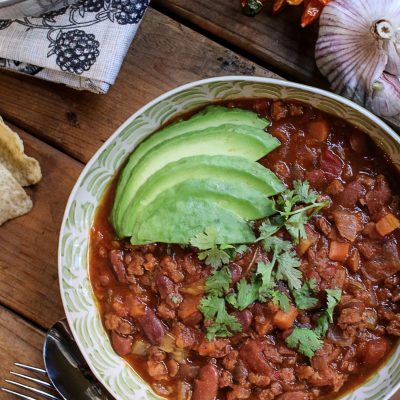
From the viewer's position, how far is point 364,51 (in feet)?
11.3

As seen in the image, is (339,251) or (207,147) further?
(339,251)

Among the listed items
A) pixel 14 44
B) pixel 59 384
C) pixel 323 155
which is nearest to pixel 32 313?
pixel 59 384

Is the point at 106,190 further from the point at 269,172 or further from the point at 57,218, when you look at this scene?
the point at 269,172

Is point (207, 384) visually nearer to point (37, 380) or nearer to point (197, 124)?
point (37, 380)

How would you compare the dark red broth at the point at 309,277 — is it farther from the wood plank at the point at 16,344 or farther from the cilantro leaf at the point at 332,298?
the wood plank at the point at 16,344

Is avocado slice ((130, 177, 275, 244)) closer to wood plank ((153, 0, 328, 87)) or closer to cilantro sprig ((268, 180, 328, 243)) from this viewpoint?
cilantro sprig ((268, 180, 328, 243))

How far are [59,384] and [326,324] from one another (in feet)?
4.74

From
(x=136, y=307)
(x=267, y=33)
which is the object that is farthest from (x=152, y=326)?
(x=267, y=33)

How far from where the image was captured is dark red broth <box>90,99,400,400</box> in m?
3.50

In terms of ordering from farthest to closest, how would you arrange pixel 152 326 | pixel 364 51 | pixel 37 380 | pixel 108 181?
pixel 37 380
pixel 108 181
pixel 152 326
pixel 364 51

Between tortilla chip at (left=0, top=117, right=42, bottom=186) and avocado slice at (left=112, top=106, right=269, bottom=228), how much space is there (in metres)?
0.53

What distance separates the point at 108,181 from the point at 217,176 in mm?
637

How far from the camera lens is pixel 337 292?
3.45m

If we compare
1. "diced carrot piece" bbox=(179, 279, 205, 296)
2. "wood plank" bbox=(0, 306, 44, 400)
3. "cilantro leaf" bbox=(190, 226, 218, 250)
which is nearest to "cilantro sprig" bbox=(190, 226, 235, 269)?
"cilantro leaf" bbox=(190, 226, 218, 250)
